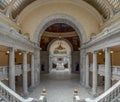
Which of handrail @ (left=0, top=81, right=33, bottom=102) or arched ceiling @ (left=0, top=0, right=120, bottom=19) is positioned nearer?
handrail @ (left=0, top=81, right=33, bottom=102)

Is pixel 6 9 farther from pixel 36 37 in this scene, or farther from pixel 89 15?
pixel 89 15

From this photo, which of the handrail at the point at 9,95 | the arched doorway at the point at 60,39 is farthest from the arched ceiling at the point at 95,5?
the arched doorway at the point at 60,39

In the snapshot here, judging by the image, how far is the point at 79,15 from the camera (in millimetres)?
21453

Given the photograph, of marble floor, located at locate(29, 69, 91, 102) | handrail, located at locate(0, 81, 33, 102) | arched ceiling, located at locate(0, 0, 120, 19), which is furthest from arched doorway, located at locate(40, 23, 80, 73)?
handrail, located at locate(0, 81, 33, 102)

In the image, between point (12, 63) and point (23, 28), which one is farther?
point (23, 28)

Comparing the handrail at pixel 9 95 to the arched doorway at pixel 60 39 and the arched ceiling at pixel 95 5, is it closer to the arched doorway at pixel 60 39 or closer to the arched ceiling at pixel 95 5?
the arched ceiling at pixel 95 5

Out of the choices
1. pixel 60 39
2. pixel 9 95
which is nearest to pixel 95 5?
pixel 9 95

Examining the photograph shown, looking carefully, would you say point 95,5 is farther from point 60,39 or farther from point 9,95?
point 60,39

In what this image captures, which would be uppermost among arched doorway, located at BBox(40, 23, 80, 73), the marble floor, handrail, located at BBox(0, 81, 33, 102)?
arched doorway, located at BBox(40, 23, 80, 73)

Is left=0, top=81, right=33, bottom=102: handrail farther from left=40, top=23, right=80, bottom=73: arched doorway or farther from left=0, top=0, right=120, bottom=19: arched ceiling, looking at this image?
left=40, top=23, right=80, bottom=73: arched doorway

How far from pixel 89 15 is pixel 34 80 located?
1142 centimetres

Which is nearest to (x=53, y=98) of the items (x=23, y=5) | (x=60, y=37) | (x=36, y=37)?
(x=36, y=37)

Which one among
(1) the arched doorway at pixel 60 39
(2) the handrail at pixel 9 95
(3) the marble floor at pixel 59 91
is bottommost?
(3) the marble floor at pixel 59 91

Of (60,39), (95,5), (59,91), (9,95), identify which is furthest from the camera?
(60,39)
